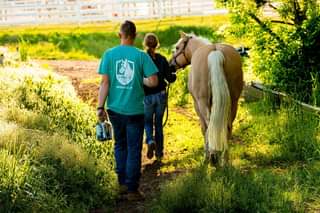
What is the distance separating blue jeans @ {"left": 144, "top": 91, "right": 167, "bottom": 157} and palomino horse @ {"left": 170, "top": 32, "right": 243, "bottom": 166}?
22.9 inches

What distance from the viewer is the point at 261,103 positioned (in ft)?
32.8

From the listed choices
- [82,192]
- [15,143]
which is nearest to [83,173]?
[82,192]

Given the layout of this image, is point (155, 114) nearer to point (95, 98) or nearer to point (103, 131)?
point (103, 131)

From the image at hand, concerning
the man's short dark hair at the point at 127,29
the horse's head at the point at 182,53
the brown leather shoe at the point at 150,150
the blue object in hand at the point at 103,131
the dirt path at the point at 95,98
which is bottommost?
the dirt path at the point at 95,98

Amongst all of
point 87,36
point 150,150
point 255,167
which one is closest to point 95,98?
point 150,150

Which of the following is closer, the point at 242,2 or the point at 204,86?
the point at 204,86

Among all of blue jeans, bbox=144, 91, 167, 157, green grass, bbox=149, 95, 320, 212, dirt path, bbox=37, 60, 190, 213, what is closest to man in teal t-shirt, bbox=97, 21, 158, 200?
dirt path, bbox=37, 60, 190, 213

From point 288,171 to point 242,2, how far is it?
4.31 metres

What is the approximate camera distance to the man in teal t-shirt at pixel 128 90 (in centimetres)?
623

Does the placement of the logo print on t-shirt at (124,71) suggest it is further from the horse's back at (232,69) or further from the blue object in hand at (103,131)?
the horse's back at (232,69)

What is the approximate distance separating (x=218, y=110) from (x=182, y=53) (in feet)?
6.52

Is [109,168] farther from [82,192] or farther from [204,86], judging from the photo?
[204,86]

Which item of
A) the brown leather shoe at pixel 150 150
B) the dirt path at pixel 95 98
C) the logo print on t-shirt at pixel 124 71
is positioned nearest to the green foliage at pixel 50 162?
the dirt path at pixel 95 98

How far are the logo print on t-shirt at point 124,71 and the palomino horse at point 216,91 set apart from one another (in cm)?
107
